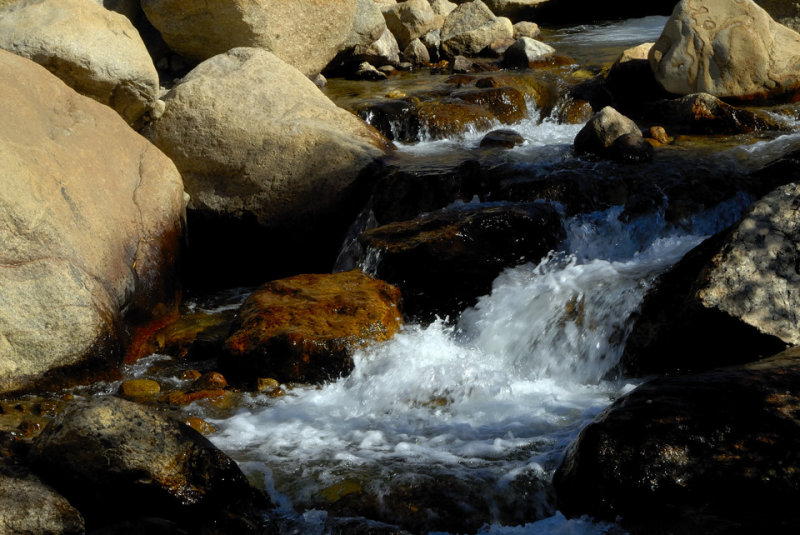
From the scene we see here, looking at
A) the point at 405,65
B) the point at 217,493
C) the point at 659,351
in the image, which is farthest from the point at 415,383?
the point at 405,65

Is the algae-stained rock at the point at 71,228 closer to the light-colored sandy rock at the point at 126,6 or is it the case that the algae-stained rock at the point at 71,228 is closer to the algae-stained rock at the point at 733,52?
the light-colored sandy rock at the point at 126,6

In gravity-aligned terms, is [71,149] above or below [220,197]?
above

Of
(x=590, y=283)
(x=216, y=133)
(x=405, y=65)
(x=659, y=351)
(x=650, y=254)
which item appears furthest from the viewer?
(x=405, y=65)

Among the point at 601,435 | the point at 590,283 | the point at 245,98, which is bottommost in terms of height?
the point at 590,283

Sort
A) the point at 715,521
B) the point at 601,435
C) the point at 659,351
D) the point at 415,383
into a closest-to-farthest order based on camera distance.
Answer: the point at 715,521 < the point at 601,435 < the point at 659,351 < the point at 415,383

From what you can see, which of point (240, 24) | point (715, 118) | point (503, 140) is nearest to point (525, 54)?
point (503, 140)

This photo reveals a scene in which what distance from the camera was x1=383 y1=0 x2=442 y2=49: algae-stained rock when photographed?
15055 mm

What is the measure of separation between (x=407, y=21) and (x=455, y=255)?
994cm

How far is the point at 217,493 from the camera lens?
3639 millimetres

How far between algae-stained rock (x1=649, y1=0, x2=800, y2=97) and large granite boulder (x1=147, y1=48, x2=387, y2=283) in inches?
175

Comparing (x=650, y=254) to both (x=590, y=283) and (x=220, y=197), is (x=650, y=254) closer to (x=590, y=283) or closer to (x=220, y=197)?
(x=590, y=283)

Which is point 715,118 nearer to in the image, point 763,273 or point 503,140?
point 503,140

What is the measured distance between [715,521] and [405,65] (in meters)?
11.8

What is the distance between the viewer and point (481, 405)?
16.2 feet
